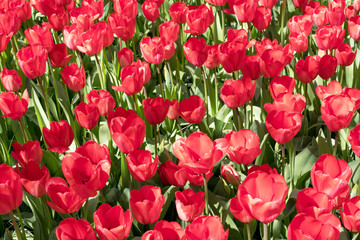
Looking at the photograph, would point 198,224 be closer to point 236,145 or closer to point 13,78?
point 236,145

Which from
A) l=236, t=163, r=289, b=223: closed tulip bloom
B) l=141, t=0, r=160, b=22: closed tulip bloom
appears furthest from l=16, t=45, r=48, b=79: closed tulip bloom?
l=236, t=163, r=289, b=223: closed tulip bloom

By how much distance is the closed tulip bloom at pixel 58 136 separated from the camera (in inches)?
61.2

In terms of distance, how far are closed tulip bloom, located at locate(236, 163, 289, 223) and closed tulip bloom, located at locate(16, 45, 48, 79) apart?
106cm

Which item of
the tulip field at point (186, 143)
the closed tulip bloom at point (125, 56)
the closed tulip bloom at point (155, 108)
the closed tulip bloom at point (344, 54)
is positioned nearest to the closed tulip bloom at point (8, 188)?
the tulip field at point (186, 143)

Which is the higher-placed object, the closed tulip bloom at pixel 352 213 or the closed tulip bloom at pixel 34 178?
the closed tulip bloom at pixel 34 178

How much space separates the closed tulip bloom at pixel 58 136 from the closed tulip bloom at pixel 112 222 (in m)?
0.47

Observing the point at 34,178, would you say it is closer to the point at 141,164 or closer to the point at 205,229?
the point at 141,164

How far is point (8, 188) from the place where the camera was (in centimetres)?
121

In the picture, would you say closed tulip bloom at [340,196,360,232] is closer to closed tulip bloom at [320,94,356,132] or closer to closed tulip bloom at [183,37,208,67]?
closed tulip bloom at [320,94,356,132]

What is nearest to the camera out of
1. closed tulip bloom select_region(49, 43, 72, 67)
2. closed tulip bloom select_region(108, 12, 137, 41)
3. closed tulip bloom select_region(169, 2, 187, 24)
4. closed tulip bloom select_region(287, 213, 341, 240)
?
closed tulip bloom select_region(287, 213, 341, 240)

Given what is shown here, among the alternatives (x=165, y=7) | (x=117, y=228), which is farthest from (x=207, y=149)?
(x=165, y=7)

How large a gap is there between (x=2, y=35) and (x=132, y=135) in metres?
1.00

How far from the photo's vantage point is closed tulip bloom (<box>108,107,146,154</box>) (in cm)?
138

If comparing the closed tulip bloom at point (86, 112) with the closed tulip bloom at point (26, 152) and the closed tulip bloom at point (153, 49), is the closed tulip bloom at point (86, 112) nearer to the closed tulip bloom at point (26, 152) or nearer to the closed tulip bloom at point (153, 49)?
the closed tulip bloom at point (26, 152)
